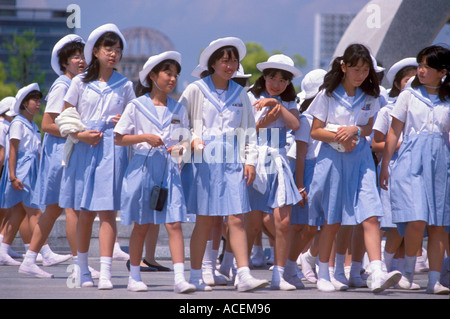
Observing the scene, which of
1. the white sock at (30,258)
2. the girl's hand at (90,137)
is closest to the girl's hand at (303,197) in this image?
the girl's hand at (90,137)

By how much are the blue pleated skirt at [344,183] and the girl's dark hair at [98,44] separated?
188 cm

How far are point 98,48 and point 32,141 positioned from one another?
130 inches

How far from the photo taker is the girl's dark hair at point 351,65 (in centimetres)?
602

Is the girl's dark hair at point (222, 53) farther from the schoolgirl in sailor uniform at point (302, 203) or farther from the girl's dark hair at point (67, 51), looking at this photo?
the girl's dark hair at point (67, 51)

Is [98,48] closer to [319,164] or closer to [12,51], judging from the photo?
[319,164]

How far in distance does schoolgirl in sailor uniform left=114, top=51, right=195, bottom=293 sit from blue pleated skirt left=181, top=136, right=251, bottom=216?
0.20 meters

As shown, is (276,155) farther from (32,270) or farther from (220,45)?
(32,270)

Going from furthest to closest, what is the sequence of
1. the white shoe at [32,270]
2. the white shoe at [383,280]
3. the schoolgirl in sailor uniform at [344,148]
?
the white shoe at [32,270]
the schoolgirl in sailor uniform at [344,148]
the white shoe at [383,280]

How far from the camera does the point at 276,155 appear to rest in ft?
20.9

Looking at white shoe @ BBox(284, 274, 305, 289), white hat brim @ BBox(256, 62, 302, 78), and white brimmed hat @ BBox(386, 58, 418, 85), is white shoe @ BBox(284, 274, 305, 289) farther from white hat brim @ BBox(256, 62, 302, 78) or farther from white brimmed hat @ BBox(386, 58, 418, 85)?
white brimmed hat @ BBox(386, 58, 418, 85)

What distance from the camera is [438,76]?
6.05 metres

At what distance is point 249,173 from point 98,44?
1.60 m
